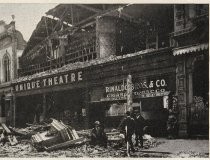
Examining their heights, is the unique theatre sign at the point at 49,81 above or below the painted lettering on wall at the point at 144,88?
above

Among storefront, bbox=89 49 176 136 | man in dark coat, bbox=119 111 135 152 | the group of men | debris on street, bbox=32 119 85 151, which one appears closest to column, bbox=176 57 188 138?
storefront, bbox=89 49 176 136

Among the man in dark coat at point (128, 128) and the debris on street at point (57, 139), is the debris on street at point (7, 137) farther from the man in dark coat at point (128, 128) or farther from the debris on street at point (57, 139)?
the man in dark coat at point (128, 128)

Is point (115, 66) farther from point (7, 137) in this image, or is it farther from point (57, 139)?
point (7, 137)

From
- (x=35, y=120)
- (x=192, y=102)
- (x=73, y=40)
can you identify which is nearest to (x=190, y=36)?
(x=192, y=102)

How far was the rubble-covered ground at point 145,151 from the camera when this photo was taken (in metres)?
8.49

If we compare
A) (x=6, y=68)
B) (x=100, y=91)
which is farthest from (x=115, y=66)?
(x=6, y=68)

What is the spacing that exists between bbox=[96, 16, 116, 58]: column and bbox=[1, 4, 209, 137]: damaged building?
4 centimetres

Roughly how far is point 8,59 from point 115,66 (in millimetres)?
9058

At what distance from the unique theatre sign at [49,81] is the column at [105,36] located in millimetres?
1187

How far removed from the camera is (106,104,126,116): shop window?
476 inches

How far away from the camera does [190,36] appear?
32.5 ft

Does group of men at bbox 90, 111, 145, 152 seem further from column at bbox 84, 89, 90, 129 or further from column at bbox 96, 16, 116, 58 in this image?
column at bbox 96, 16, 116, 58

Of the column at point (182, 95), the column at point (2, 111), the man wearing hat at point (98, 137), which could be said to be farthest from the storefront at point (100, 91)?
the man wearing hat at point (98, 137)

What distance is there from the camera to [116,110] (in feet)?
40.8
